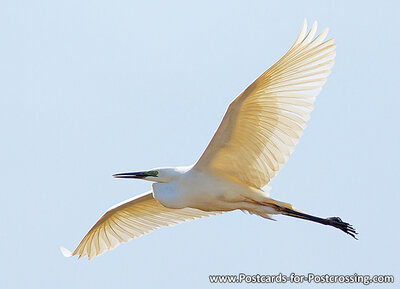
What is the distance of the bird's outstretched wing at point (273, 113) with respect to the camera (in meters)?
10.4

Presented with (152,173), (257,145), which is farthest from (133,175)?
(257,145)

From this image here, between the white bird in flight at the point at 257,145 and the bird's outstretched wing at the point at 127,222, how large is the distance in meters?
1.15

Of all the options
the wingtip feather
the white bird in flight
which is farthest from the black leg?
the wingtip feather

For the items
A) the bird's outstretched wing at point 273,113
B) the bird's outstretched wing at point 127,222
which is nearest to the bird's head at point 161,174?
the bird's outstretched wing at point 273,113

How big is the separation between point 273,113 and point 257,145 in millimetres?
558

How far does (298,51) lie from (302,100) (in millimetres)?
640

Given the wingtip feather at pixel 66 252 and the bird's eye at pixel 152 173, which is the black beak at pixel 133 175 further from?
the wingtip feather at pixel 66 252

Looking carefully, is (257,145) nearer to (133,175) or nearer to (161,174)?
(161,174)

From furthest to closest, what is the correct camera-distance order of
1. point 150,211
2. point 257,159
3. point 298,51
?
point 150,211 → point 257,159 → point 298,51

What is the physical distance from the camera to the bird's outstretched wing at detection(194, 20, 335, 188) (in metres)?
10.4

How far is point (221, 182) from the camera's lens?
11344 mm

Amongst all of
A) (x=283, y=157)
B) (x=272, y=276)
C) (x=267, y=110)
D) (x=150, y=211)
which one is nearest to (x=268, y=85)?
(x=267, y=110)

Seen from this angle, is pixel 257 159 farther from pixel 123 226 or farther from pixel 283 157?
pixel 123 226

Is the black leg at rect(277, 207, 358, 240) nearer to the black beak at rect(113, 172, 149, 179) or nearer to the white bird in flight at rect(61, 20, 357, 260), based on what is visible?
the white bird in flight at rect(61, 20, 357, 260)
